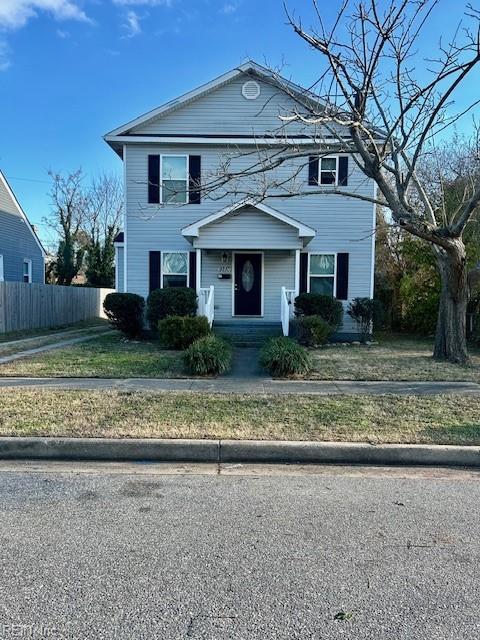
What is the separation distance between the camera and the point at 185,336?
11406 millimetres

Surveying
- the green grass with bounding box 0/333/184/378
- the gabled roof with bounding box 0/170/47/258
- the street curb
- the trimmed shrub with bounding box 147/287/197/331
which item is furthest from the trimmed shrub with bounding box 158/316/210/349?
the gabled roof with bounding box 0/170/47/258

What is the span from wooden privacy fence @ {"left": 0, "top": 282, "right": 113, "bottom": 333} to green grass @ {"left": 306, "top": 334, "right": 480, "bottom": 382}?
11.0 m

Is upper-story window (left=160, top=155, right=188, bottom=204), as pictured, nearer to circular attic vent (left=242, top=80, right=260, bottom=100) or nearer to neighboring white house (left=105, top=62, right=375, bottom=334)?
neighboring white house (left=105, top=62, right=375, bottom=334)

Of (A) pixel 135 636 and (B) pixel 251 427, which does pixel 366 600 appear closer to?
(A) pixel 135 636

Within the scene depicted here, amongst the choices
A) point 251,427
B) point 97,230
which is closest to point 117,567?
point 251,427

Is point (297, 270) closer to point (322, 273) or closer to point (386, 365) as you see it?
point (322, 273)

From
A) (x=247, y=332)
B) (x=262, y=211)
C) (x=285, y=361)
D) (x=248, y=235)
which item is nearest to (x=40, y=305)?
(x=247, y=332)

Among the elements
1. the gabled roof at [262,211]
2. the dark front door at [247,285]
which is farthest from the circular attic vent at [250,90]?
the dark front door at [247,285]

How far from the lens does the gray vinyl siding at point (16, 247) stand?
70.7 feet

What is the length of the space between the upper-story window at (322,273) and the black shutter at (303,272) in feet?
0.49

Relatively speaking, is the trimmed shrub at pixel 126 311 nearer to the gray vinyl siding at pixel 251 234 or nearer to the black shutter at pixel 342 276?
the gray vinyl siding at pixel 251 234

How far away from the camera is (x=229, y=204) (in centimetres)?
1480

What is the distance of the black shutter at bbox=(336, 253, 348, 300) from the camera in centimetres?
1513

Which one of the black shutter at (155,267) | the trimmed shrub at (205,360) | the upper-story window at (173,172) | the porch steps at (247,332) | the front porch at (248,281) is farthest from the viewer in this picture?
the black shutter at (155,267)
